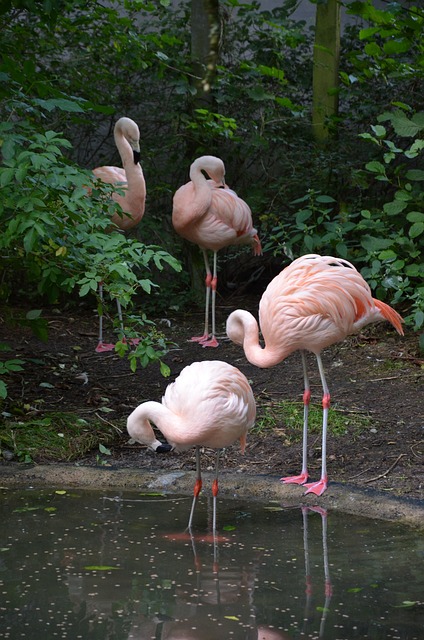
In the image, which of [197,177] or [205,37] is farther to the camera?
[205,37]

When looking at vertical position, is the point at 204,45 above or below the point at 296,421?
above

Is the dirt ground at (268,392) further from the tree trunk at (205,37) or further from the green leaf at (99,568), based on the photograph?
the tree trunk at (205,37)

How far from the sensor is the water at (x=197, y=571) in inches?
108

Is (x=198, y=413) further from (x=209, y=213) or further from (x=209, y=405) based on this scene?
(x=209, y=213)

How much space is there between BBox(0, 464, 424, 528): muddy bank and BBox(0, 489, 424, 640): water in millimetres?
96

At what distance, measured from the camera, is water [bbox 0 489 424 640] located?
8.99 feet

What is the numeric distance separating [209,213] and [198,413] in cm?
325

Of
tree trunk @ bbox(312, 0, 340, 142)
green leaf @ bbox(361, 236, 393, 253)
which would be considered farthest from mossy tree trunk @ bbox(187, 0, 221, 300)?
green leaf @ bbox(361, 236, 393, 253)

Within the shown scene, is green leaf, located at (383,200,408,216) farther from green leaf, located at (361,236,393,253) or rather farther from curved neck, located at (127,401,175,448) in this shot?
curved neck, located at (127,401,175,448)

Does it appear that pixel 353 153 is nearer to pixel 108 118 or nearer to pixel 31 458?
pixel 108 118

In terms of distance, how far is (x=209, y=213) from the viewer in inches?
265

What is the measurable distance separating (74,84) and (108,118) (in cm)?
142

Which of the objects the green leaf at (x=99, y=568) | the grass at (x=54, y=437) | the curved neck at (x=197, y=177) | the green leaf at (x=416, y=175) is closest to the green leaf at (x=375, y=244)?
the green leaf at (x=416, y=175)

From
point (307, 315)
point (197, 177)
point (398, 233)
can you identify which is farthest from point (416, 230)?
point (307, 315)
